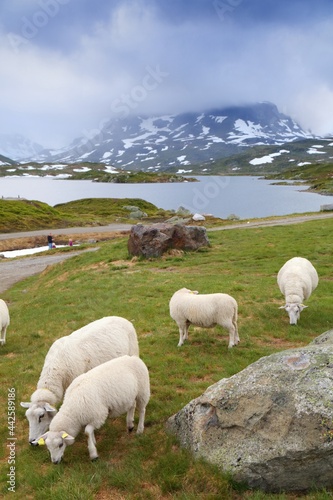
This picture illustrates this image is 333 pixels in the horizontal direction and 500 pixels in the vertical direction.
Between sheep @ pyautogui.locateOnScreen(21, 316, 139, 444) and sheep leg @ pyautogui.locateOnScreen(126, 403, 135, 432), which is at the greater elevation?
sheep @ pyautogui.locateOnScreen(21, 316, 139, 444)

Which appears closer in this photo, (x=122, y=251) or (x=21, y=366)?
(x=21, y=366)

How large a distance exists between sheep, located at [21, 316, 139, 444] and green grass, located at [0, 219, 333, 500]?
2.71 feet

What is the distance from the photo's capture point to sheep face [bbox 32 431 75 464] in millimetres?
6805

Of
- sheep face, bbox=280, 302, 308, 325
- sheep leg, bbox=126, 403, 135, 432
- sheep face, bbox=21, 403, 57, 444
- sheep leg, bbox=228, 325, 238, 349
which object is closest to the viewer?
sheep face, bbox=21, 403, 57, 444

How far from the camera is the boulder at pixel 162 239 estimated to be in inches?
1136

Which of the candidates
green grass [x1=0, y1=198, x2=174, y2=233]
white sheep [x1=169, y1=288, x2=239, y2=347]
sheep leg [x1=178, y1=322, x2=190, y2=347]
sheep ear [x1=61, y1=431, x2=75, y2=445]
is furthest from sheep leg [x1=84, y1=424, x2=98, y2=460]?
green grass [x1=0, y1=198, x2=174, y2=233]

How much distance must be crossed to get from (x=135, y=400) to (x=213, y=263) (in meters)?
18.7

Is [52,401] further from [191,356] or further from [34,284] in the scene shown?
[34,284]

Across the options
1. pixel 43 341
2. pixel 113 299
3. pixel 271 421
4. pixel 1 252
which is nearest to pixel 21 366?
pixel 43 341

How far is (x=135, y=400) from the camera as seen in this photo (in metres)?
8.11

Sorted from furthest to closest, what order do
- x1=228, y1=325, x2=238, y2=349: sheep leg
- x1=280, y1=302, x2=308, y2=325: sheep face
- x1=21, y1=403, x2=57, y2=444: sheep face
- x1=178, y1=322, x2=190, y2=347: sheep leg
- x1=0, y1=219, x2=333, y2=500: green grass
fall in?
x1=280, y1=302, x2=308, y2=325: sheep face → x1=178, y1=322, x2=190, y2=347: sheep leg → x1=228, y1=325, x2=238, y2=349: sheep leg → x1=21, y1=403, x2=57, y2=444: sheep face → x1=0, y1=219, x2=333, y2=500: green grass

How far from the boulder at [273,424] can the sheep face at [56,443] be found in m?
2.23

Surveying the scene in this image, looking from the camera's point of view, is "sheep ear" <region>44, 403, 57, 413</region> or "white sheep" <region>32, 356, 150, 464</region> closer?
"white sheep" <region>32, 356, 150, 464</region>

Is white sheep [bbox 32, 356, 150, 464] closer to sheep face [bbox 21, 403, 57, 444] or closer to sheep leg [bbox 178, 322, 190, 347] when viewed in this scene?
sheep face [bbox 21, 403, 57, 444]
